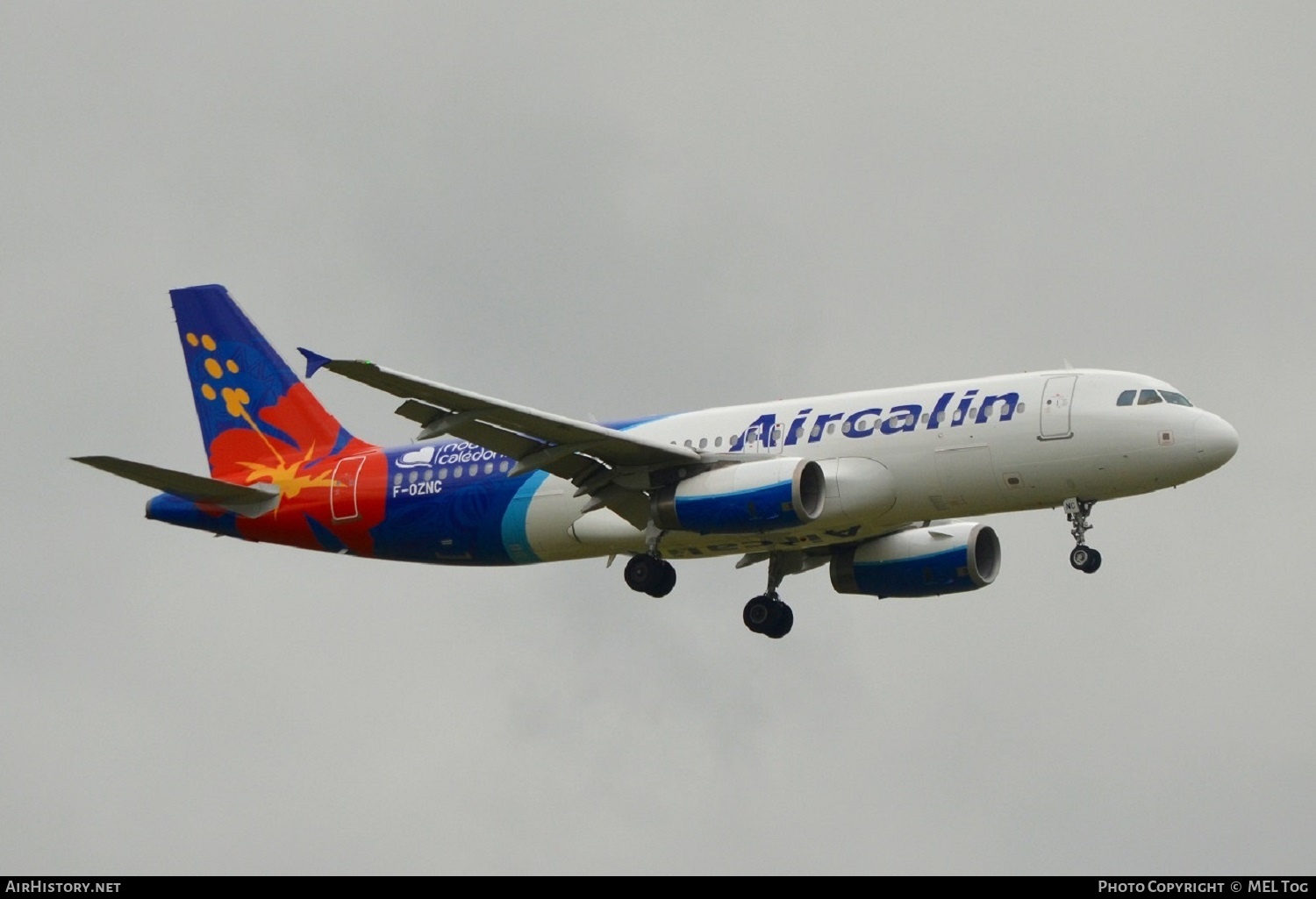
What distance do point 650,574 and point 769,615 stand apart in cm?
501

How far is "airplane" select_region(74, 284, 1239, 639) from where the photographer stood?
48844mm

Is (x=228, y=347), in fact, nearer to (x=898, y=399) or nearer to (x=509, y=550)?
(x=509, y=550)

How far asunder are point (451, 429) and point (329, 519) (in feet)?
30.8

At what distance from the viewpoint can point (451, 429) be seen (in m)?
48.1

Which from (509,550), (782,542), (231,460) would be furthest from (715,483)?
(231,460)

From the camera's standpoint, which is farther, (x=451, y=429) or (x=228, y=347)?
(x=228, y=347)

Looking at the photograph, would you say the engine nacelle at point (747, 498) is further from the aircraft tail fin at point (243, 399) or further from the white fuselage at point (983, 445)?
the aircraft tail fin at point (243, 399)

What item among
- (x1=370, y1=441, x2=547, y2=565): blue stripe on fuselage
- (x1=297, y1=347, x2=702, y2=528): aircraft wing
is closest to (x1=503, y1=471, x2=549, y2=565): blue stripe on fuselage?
(x1=370, y1=441, x2=547, y2=565): blue stripe on fuselage

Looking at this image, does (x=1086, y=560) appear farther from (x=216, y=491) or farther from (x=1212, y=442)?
(x=216, y=491)

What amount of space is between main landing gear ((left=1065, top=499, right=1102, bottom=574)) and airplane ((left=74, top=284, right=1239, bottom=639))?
5 centimetres

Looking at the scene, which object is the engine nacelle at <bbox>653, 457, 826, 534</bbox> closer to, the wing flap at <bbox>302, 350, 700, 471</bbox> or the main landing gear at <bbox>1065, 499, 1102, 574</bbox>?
the wing flap at <bbox>302, 350, 700, 471</bbox>

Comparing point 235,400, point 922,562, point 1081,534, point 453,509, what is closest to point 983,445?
point 1081,534

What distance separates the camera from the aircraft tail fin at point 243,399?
2309 inches

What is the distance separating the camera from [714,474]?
165 ft
